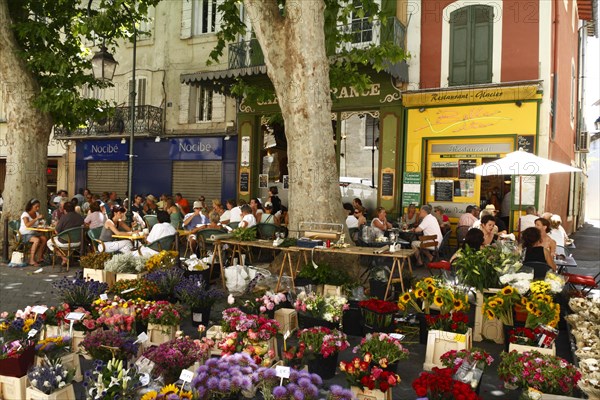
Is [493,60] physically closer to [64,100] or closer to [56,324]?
[64,100]

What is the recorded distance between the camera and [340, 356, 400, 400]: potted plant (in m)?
3.54

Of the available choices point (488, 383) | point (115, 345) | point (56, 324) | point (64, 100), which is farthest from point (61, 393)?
point (64, 100)

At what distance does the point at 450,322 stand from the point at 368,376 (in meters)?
1.46

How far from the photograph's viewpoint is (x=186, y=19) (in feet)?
55.4

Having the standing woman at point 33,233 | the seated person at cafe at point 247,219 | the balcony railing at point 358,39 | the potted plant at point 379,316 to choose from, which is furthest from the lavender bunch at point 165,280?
the balcony railing at point 358,39

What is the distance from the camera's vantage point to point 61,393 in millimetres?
3312

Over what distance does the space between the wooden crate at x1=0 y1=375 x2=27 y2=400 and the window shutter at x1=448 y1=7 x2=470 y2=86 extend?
11.6 m

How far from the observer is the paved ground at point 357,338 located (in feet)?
13.9

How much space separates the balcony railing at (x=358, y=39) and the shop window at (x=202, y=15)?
8.46 feet

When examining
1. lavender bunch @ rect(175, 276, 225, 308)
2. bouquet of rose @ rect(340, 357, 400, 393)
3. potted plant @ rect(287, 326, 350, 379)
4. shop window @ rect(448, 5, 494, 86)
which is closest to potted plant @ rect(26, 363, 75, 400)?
potted plant @ rect(287, 326, 350, 379)

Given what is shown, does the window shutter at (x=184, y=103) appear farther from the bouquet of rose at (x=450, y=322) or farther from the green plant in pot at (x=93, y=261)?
the bouquet of rose at (x=450, y=322)

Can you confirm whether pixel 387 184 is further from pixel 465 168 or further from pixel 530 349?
pixel 530 349

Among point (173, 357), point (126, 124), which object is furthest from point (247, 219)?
point (126, 124)

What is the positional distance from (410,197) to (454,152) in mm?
1541
